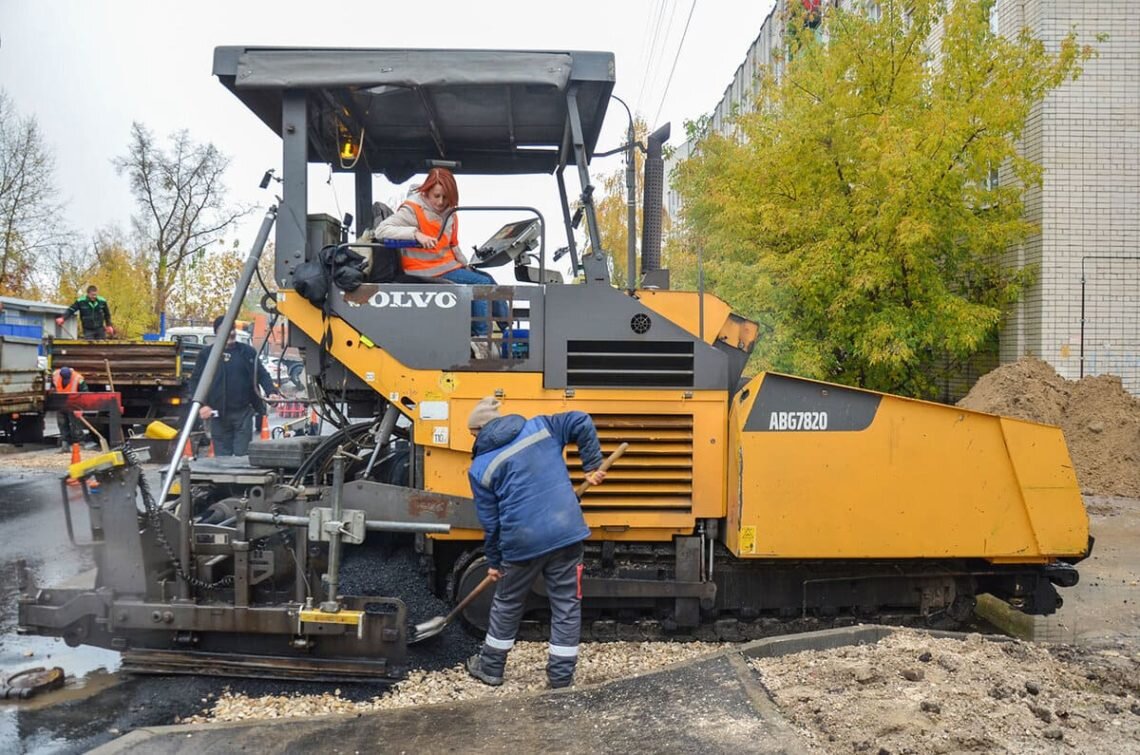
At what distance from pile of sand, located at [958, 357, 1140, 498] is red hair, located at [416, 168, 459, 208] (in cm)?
707

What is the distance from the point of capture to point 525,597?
191 inches

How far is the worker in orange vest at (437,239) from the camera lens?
5.23 meters

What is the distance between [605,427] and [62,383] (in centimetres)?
1236

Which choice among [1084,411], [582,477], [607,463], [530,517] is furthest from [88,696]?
[1084,411]

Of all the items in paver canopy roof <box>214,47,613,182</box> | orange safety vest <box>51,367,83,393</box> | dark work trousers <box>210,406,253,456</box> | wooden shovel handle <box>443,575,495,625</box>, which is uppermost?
paver canopy roof <box>214,47,613,182</box>

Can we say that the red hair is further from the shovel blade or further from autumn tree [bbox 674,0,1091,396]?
autumn tree [bbox 674,0,1091,396]

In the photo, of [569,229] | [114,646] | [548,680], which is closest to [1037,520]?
[548,680]

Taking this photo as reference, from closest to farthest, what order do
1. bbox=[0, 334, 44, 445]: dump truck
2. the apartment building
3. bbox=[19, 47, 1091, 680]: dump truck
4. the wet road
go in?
the wet road → bbox=[19, 47, 1091, 680]: dump truck → the apartment building → bbox=[0, 334, 44, 445]: dump truck

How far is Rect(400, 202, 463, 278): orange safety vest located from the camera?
215 inches

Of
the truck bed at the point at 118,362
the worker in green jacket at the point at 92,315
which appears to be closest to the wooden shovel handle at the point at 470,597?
the truck bed at the point at 118,362

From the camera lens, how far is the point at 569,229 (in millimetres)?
6191

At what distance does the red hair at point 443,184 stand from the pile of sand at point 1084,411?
7.07m

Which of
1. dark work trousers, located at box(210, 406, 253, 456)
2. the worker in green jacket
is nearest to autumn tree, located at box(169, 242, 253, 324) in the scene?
the worker in green jacket

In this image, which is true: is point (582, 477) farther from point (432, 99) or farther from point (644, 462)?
point (432, 99)
